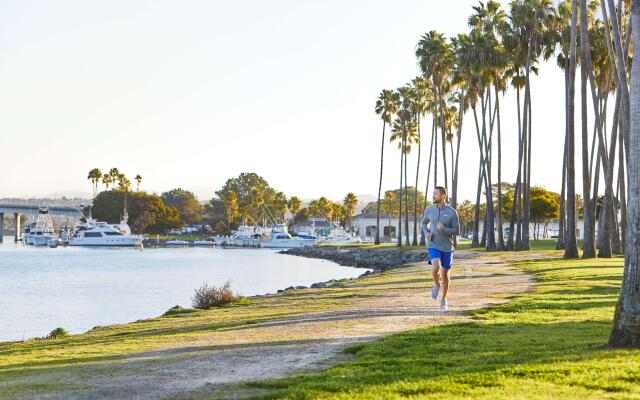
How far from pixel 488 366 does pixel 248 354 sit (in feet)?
10.5

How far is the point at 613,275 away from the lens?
24.6 m

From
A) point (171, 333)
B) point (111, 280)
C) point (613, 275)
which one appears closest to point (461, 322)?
point (171, 333)

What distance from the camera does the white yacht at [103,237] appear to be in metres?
143

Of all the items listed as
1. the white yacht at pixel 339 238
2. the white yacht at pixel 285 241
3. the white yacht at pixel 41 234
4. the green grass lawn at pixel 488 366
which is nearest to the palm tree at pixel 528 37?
the green grass lawn at pixel 488 366

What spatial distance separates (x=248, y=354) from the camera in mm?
10289

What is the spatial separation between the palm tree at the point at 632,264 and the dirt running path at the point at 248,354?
3.20 meters

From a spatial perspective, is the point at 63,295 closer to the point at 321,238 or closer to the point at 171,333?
the point at 171,333

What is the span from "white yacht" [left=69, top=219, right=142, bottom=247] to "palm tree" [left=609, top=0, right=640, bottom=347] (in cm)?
13479

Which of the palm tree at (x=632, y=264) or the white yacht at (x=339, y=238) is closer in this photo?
the palm tree at (x=632, y=264)

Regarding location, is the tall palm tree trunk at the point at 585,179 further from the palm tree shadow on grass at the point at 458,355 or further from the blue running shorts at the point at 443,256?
the palm tree shadow on grass at the point at 458,355

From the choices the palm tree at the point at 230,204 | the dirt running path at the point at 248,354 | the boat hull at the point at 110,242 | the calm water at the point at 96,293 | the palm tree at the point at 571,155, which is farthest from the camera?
the palm tree at the point at 230,204

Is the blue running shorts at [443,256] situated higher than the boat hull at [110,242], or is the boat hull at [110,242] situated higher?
the blue running shorts at [443,256]

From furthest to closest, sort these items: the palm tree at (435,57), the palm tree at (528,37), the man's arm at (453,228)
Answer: the palm tree at (435,57)
the palm tree at (528,37)
the man's arm at (453,228)

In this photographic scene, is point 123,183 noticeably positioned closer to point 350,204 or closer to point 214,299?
point 350,204
